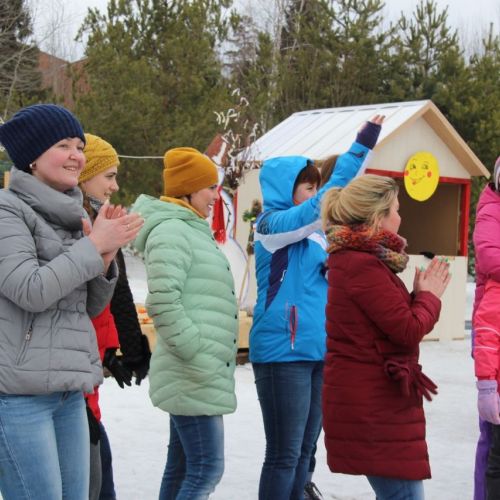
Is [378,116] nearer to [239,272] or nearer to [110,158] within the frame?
[110,158]

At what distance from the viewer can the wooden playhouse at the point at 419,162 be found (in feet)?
38.3

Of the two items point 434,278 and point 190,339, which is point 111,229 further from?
point 434,278

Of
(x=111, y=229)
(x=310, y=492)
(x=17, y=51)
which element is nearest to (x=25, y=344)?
(x=111, y=229)

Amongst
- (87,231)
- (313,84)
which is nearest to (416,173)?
(87,231)

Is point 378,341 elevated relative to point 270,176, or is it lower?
lower

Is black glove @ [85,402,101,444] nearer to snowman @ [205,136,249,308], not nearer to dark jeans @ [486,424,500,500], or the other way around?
dark jeans @ [486,424,500,500]

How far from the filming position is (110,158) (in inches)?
148

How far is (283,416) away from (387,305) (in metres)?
1.08

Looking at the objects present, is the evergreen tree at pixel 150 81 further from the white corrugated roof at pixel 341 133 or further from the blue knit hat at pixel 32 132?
the blue knit hat at pixel 32 132

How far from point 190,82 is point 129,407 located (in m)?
12.4

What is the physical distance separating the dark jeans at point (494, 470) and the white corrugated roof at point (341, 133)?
24.8 ft

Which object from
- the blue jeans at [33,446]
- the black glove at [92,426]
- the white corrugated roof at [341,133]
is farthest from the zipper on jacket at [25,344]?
the white corrugated roof at [341,133]

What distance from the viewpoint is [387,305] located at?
2973mm

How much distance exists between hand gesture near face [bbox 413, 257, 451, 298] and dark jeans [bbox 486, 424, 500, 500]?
2.82 ft
